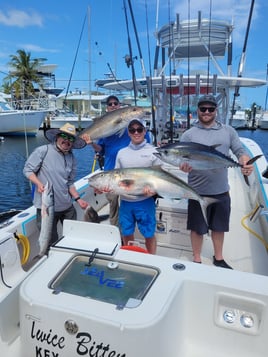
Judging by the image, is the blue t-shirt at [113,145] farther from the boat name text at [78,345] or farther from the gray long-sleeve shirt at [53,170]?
the boat name text at [78,345]

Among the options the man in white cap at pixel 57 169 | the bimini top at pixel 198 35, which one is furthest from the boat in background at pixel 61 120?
the man in white cap at pixel 57 169

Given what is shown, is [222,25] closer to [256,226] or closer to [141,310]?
[256,226]

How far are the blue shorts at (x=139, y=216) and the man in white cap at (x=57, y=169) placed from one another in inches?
14.5

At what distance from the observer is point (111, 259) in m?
1.64

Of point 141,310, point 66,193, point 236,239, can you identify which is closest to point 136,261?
point 141,310

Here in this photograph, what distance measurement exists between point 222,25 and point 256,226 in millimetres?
4918

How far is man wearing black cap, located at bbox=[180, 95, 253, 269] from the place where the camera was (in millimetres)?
2531

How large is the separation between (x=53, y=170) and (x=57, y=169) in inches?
1.5

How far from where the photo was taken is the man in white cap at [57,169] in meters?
2.57

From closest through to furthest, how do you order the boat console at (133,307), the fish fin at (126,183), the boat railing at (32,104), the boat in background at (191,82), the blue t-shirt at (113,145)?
1. the boat console at (133,307)
2. the fish fin at (126,183)
3. the blue t-shirt at (113,145)
4. the boat in background at (191,82)
5. the boat railing at (32,104)

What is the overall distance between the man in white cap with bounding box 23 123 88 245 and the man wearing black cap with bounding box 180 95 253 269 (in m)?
1.03

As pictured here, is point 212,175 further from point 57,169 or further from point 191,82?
point 191,82

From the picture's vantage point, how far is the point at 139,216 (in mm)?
2639

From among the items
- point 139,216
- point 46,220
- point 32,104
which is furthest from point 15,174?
point 32,104
